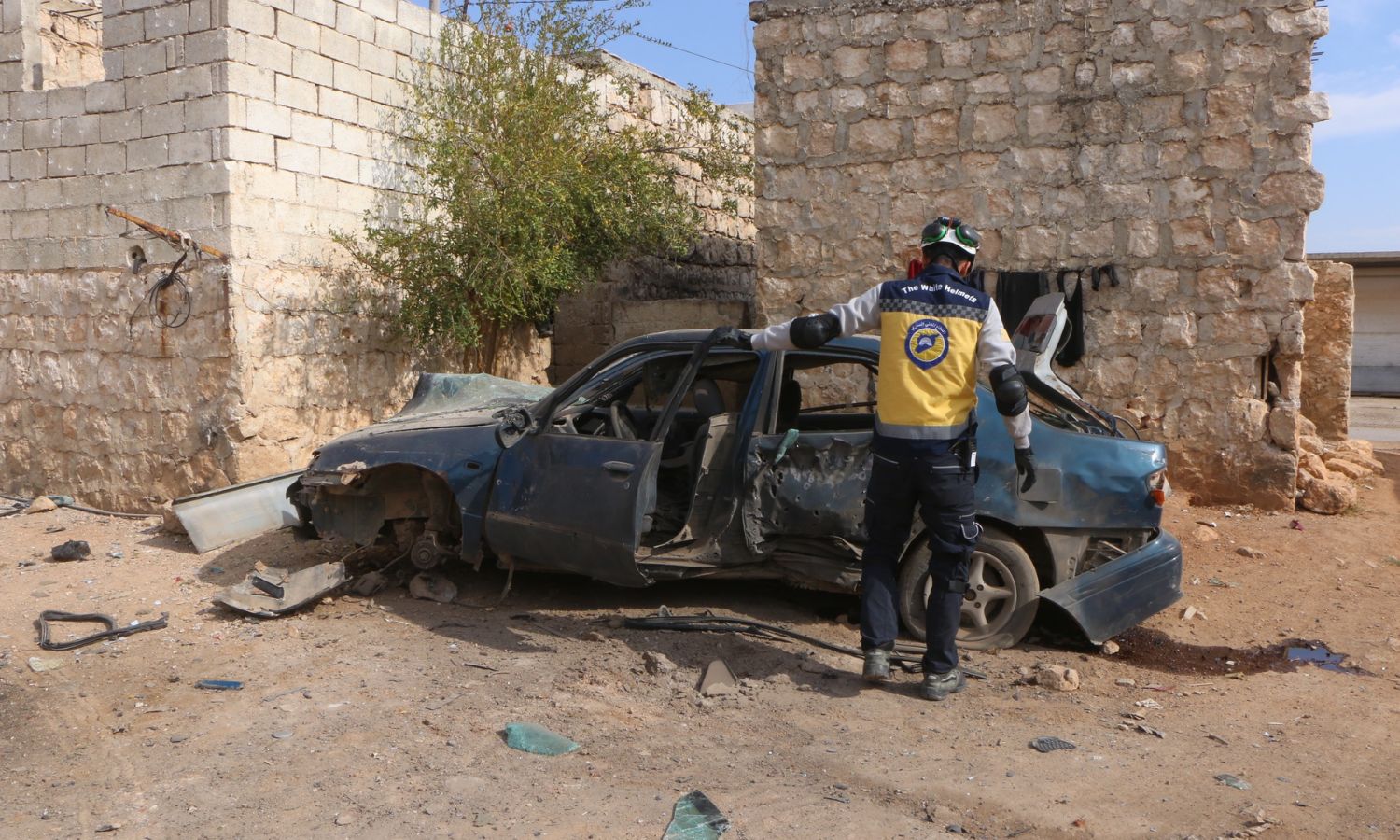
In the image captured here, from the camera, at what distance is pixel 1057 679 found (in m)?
4.83

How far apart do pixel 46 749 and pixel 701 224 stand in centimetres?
891

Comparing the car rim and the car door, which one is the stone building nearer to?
the car door

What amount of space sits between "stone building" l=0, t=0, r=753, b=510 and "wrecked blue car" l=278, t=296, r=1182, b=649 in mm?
2424

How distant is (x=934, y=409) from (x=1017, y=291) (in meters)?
4.13

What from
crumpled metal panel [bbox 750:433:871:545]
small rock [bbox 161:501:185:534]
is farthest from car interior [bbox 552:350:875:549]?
small rock [bbox 161:501:185:534]

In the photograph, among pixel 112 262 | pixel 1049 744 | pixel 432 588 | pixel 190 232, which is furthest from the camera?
pixel 112 262

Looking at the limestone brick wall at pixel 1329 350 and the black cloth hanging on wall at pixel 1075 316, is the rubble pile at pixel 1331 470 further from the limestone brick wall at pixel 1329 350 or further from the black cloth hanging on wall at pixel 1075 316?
the black cloth hanging on wall at pixel 1075 316

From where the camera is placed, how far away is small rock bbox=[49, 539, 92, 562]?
7336 millimetres

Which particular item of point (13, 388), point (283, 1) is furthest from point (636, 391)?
point (13, 388)

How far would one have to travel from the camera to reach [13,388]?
30.2 feet

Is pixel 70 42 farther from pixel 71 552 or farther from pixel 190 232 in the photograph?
pixel 71 552

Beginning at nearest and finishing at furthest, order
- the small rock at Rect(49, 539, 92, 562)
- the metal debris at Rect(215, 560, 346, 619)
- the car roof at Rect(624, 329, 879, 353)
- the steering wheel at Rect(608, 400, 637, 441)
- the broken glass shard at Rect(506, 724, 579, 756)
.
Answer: the broken glass shard at Rect(506, 724, 579, 756), the car roof at Rect(624, 329, 879, 353), the steering wheel at Rect(608, 400, 637, 441), the metal debris at Rect(215, 560, 346, 619), the small rock at Rect(49, 539, 92, 562)

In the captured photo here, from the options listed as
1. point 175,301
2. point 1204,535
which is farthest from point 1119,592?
point 175,301

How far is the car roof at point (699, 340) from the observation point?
553 cm
